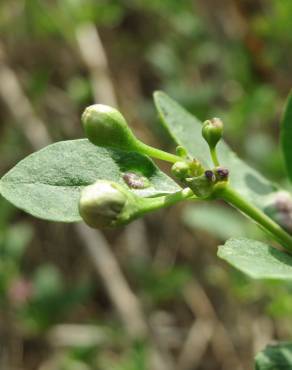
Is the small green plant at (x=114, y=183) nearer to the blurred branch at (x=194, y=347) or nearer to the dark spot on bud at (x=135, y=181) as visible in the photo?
the dark spot on bud at (x=135, y=181)

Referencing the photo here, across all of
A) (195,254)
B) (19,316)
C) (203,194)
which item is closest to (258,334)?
(195,254)

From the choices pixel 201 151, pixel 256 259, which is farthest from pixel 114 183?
pixel 201 151

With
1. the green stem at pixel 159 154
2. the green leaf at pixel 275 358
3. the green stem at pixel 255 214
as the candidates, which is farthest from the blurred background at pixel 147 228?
the green stem at pixel 159 154

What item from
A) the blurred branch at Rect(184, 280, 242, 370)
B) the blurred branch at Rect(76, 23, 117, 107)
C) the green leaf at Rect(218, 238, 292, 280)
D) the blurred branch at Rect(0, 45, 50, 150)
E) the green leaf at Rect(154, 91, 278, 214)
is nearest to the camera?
the green leaf at Rect(218, 238, 292, 280)

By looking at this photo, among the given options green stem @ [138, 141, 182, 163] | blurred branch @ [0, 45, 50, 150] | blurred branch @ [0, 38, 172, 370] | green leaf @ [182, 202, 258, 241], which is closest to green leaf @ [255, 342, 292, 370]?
green stem @ [138, 141, 182, 163]

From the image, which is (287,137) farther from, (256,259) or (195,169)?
(256,259)

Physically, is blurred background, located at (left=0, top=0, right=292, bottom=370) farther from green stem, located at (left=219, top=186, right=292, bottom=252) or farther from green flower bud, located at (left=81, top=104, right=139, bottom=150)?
green flower bud, located at (left=81, top=104, right=139, bottom=150)

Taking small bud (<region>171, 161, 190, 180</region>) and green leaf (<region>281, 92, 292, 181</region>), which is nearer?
small bud (<region>171, 161, 190, 180</region>)
